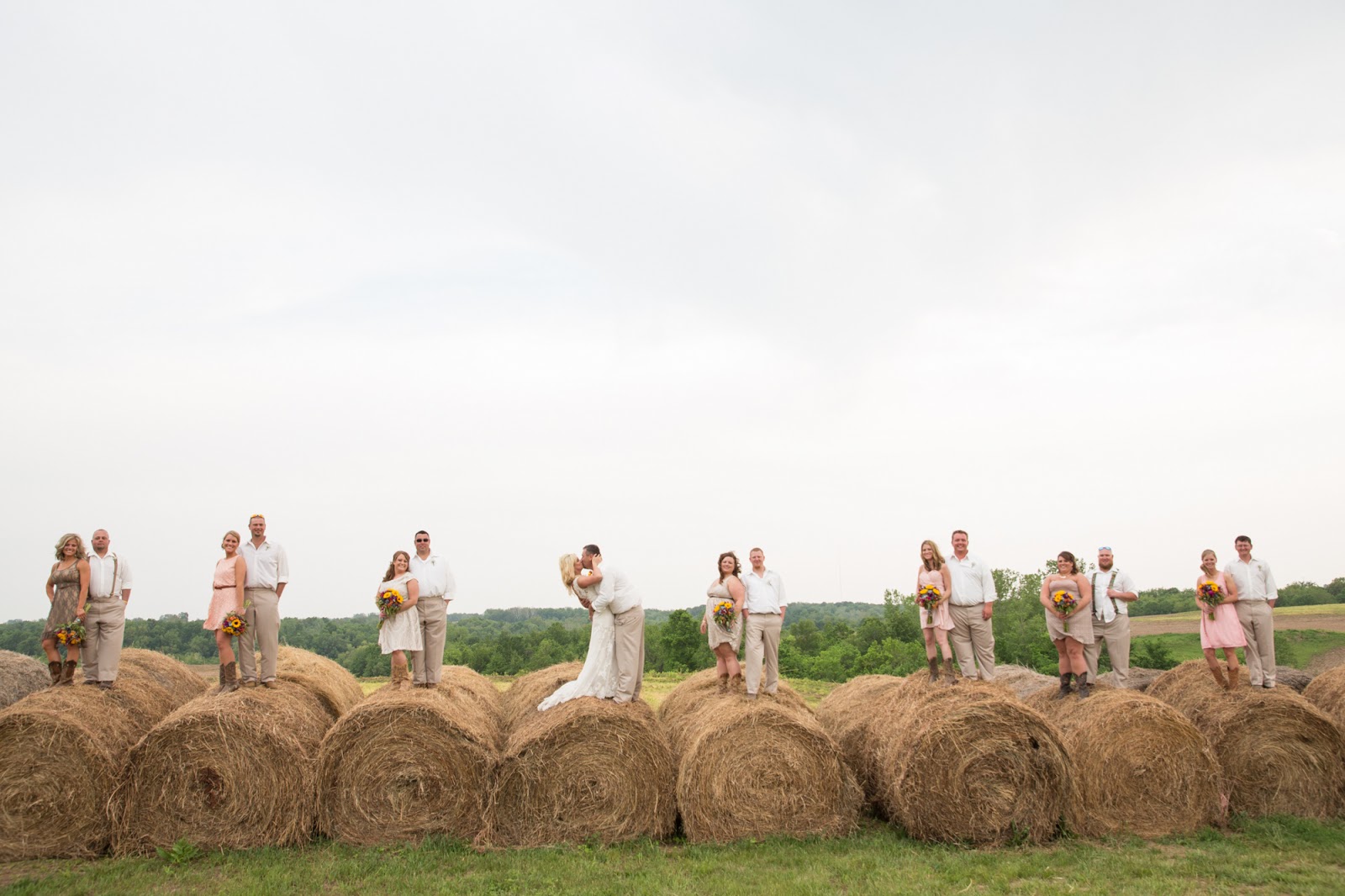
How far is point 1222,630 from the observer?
11773 millimetres

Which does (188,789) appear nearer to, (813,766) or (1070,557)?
(813,766)

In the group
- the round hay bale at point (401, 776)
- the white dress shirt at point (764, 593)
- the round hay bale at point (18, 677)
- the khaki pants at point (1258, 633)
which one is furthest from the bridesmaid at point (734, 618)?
the round hay bale at point (18, 677)

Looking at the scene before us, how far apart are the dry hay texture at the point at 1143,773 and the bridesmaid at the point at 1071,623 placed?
1383 mm

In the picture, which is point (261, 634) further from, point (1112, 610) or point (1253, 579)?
point (1253, 579)

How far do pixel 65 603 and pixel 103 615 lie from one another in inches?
20.3

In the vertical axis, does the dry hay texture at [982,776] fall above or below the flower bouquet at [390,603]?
below

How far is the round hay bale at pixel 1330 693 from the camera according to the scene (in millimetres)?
11492

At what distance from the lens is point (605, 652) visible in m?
11.1

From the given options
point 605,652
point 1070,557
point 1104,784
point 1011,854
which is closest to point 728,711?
point 605,652

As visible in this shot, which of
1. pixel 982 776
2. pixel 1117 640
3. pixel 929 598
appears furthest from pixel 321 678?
pixel 1117 640

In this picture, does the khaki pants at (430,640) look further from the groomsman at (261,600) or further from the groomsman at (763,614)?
the groomsman at (763,614)

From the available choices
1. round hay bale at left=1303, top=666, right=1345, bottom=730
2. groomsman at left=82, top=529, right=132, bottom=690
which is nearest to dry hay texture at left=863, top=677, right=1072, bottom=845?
round hay bale at left=1303, top=666, right=1345, bottom=730

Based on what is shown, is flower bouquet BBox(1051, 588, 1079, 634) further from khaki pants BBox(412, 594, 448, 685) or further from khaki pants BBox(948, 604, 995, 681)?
khaki pants BBox(412, 594, 448, 685)

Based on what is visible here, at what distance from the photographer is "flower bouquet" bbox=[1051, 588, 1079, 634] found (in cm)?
1173
